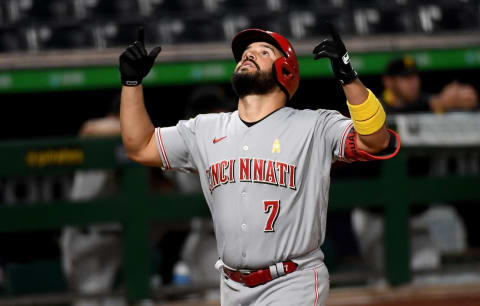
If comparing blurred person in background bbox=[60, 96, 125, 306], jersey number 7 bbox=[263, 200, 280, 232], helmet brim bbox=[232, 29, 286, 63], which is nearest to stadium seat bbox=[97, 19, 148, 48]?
blurred person in background bbox=[60, 96, 125, 306]

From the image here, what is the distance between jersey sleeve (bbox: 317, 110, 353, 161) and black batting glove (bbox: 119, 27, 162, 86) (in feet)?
2.15

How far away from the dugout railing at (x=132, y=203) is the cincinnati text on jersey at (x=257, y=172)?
2.44 m

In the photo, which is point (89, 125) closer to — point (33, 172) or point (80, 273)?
point (33, 172)

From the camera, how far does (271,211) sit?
3104mm

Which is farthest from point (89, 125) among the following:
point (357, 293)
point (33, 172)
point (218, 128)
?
point (218, 128)

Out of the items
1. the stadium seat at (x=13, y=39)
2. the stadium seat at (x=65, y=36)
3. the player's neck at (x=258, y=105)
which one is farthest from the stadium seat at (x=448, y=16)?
the player's neck at (x=258, y=105)

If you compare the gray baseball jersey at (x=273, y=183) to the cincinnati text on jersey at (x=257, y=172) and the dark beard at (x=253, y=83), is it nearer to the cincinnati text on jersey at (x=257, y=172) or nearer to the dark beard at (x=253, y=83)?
the cincinnati text on jersey at (x=257, y=172)

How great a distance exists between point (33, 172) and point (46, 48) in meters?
1.71

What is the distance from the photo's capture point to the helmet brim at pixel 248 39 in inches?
129

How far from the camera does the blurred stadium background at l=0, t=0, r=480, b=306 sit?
552 centimetres

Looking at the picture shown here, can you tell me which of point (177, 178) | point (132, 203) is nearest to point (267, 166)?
point (132, 203)

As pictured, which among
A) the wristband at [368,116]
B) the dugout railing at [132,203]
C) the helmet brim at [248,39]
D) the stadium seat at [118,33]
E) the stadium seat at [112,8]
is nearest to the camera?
the wristband at [368,116]

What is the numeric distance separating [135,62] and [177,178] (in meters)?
2.62

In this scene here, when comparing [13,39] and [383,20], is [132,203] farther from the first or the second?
[383,20]
